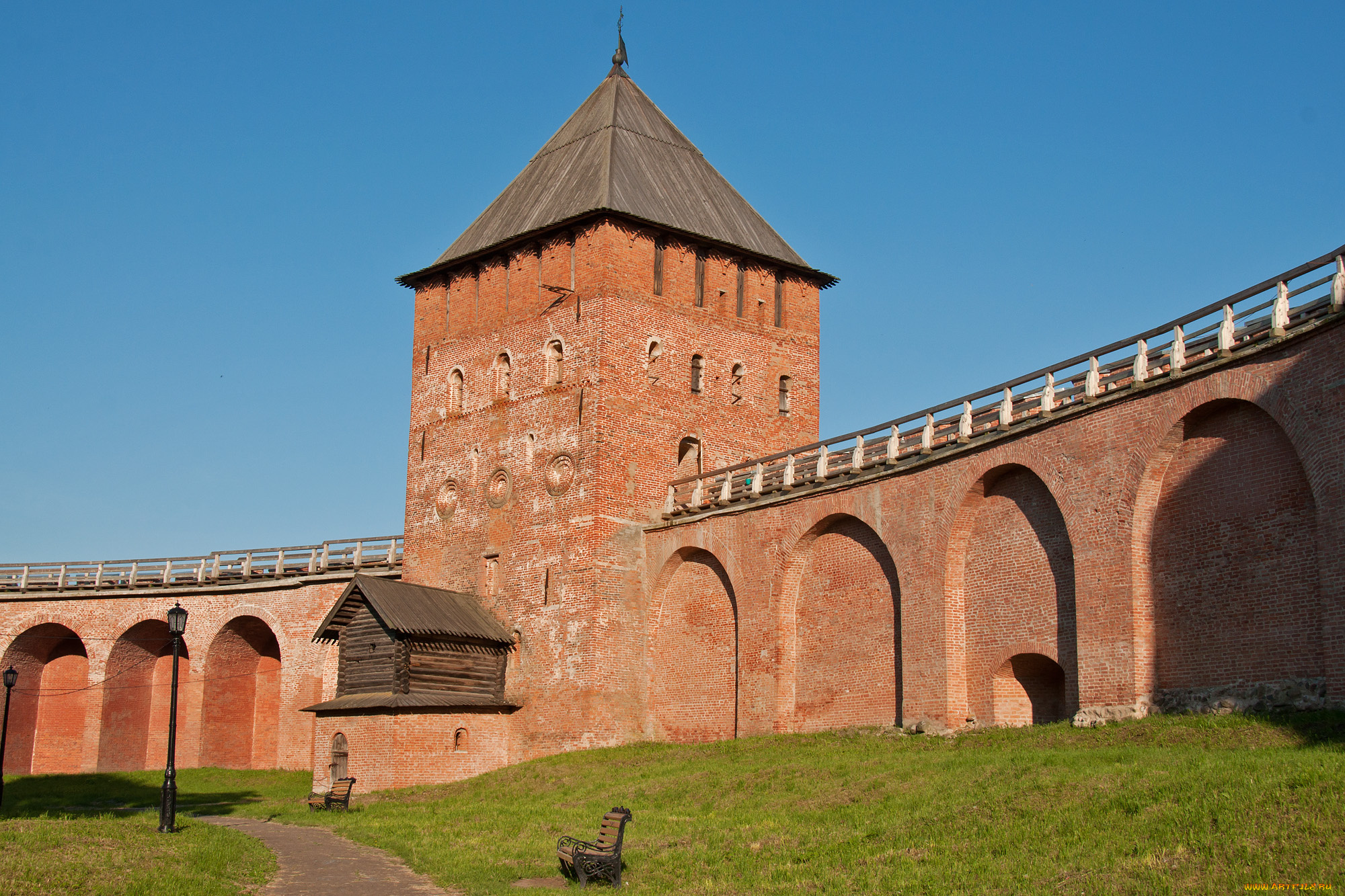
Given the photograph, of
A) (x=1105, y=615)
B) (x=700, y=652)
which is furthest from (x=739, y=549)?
(x=1105, y=615)

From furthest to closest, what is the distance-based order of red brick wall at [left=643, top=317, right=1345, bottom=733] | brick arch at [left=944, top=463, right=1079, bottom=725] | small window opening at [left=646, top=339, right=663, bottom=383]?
small window opening at [left=646, top=339, right=663, bottom=383] → brick arch at [left=944, top=463, right=1079, bottom=725] → red brick wall at [left=643, top=317, right=1345, bottom=733]

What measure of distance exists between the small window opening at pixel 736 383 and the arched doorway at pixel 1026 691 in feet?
36.3

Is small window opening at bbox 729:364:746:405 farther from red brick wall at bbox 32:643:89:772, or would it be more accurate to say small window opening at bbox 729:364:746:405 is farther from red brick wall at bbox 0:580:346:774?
red brick wall at bbox 32:643:89:772

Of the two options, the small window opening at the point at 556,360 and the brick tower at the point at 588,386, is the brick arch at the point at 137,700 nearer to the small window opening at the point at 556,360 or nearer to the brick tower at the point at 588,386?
the brick tower at the point at 588,386

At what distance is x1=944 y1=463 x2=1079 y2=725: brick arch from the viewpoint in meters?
21.4

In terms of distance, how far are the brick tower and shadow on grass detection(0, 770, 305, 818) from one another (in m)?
6.45

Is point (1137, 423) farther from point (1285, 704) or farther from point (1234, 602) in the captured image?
point (1285, 704)

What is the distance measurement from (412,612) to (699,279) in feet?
32.9

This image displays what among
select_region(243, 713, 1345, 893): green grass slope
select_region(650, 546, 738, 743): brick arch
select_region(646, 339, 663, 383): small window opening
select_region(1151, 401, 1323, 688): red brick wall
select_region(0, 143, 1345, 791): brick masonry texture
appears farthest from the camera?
select_region(646, 339, 663, 383): small window opening

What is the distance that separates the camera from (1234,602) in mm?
18703

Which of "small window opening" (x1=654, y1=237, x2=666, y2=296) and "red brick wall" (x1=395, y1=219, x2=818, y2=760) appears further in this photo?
"small window opening" (x1=654, y1=237, x2=666, y2=296)

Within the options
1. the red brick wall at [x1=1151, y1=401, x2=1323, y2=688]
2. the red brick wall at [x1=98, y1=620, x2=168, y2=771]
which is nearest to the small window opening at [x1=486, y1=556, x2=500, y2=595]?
the red brick wall at [x1=98, y1=620, x2=168, y2=771]

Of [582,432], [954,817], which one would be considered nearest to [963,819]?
[954,817]

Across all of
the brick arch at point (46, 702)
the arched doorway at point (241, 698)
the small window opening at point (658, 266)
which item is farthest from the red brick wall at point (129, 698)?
the small window opening at point (658, 266)
